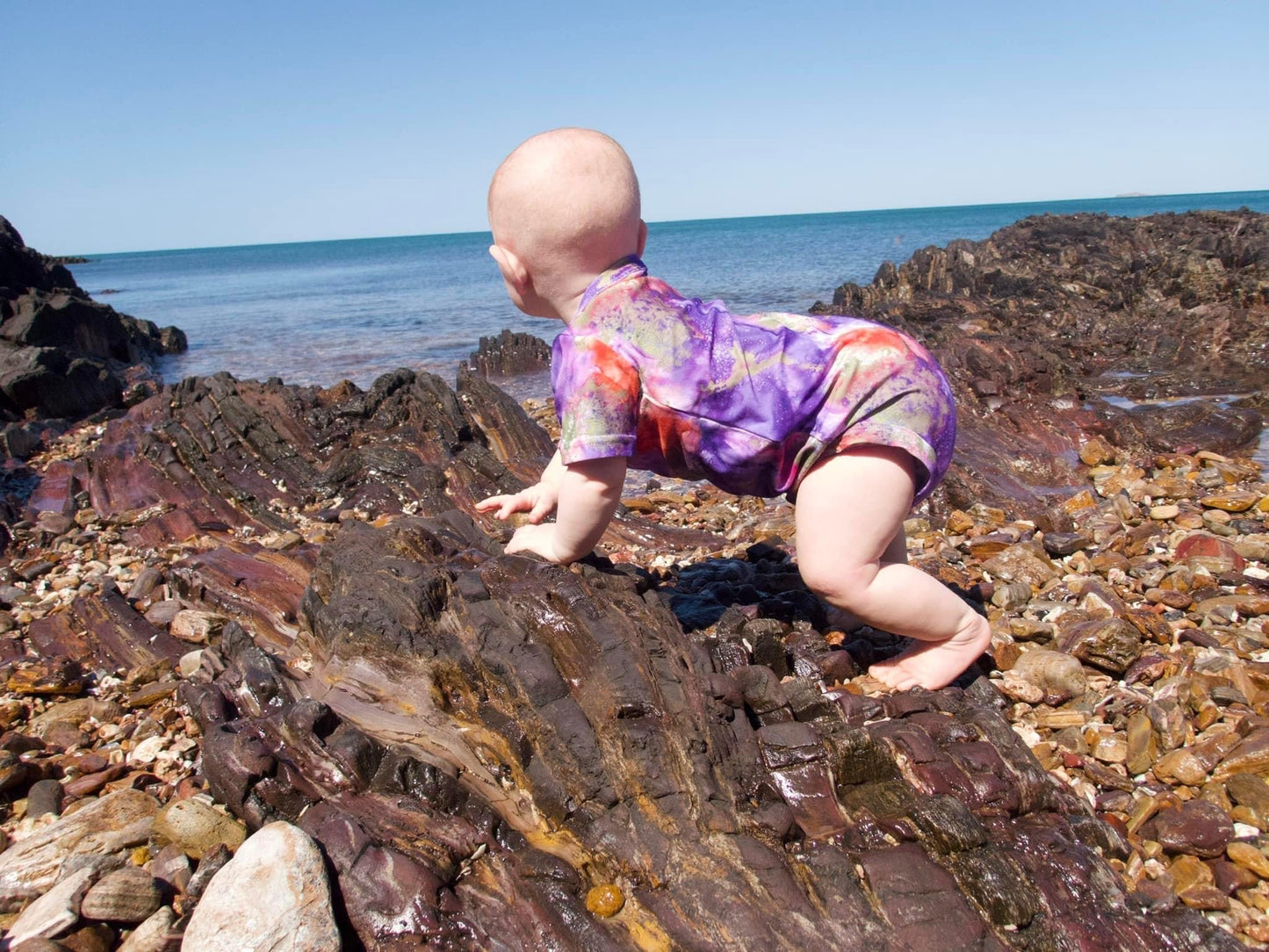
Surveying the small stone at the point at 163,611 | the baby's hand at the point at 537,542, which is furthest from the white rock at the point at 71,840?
the small stone at the point at 163,611

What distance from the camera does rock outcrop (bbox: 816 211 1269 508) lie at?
8.47 metres

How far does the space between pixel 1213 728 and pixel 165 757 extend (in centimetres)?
401

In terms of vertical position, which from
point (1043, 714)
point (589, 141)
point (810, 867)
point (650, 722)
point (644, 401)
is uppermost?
point (589, 141)

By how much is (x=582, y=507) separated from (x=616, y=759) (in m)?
0.86

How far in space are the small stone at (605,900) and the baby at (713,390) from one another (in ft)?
3.94

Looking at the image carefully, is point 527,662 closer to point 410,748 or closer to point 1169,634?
point 410,748

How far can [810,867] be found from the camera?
2.31m

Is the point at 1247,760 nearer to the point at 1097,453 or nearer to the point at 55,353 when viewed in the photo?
the point at 1097,453

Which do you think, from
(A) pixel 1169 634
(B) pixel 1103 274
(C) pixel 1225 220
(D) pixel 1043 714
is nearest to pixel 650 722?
(D) pixel 1043 714

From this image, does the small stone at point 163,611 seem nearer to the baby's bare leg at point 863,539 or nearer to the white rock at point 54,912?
the white rock at point 54,912

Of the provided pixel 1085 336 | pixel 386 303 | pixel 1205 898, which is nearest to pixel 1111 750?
pixel 1205 898

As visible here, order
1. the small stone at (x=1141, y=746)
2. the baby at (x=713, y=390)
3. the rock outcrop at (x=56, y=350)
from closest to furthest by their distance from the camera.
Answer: the baby at (x=713, y=390) < the small stone at (x=1141, y=746) < the rock outcrop at (x=56, y=350)

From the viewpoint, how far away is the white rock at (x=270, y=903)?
7.15ft

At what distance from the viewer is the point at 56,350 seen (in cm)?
1530
